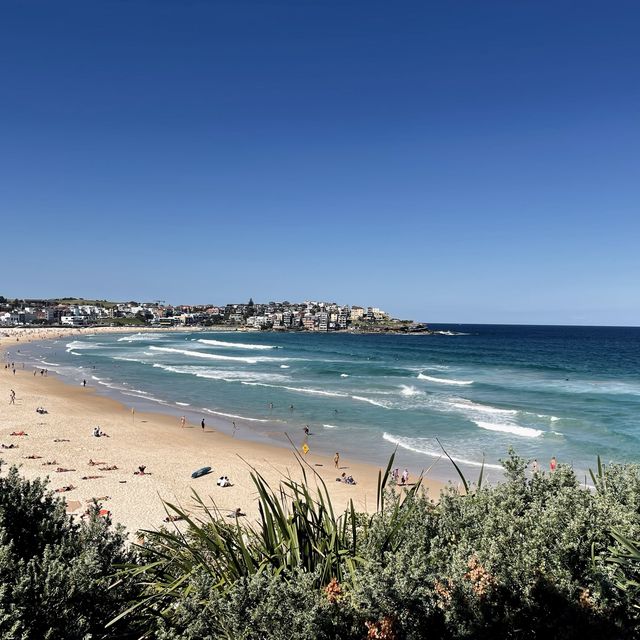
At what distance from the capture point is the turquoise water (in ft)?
84.2

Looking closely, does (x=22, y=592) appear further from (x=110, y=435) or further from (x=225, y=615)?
(x=110, y=435)

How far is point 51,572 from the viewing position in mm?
3777

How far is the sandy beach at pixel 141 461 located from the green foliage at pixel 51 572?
804cm

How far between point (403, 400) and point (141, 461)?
20.5 metres

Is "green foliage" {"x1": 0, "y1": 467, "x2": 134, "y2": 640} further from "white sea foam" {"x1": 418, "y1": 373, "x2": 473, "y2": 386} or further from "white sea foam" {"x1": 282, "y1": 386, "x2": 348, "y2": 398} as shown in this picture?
"white sea foam" {"x1": 418, "y1": 373, "x2": 473, "y2": 386}

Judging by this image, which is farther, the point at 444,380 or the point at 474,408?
the point at 444,380

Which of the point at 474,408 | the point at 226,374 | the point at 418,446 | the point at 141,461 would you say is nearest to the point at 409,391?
the point at 474,408

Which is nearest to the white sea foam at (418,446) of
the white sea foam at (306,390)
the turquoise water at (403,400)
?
the turquoise water at (403,400)

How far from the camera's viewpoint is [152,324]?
632 feet

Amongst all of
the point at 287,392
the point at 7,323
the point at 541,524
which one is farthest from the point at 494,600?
→ the point at 7,323

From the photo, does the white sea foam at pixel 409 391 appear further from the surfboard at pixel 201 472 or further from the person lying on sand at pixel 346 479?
the surfboard at pixel 201 472

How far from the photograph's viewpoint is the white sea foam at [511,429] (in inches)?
1089

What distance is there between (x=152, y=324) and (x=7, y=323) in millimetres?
47049

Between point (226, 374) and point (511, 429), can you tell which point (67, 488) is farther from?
point (226, 374)
